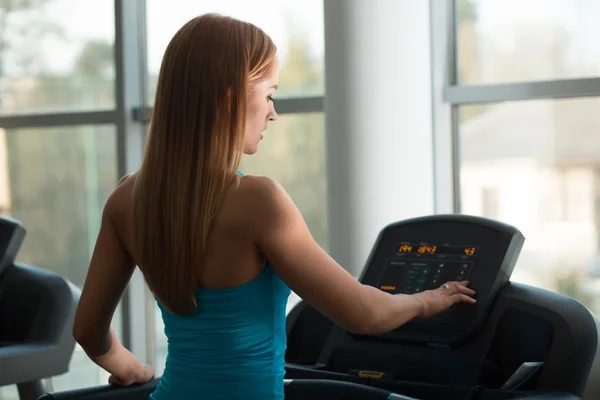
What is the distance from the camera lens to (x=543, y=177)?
2.84 meters

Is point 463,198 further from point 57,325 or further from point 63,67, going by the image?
point 63,67

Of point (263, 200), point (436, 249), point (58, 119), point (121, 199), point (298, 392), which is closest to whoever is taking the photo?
point (263, 200)

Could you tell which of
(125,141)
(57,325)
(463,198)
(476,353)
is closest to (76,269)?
(125,141)

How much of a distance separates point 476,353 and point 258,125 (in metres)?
0.64

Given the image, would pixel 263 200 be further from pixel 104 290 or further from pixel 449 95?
pixel 449 95

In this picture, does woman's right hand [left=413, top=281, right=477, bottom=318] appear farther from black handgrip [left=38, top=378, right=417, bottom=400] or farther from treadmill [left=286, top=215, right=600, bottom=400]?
black handgrip [left=38, top=378, right=417, bottom=400]

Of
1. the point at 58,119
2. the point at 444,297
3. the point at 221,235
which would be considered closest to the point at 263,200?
the point at 221,235

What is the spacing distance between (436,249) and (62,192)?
8.54ft

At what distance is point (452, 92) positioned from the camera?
2840 millimetres

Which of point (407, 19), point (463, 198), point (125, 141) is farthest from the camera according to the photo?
point (125, 141)

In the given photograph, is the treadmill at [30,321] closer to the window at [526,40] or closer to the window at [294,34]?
the window at [294,34]

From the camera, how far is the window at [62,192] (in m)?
3.91

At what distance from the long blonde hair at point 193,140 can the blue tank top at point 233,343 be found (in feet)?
0.13

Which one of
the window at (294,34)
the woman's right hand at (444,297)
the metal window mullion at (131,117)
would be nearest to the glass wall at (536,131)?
the window at (294,34)
